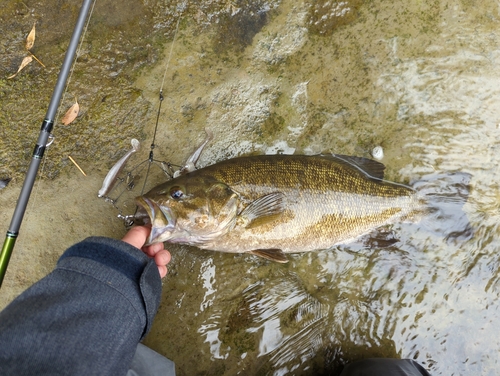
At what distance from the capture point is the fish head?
262cm

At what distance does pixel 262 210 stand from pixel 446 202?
1.80 meters

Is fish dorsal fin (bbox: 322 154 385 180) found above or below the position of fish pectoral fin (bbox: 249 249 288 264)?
above

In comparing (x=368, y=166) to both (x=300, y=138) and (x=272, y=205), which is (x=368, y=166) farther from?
(x=272, y=205)

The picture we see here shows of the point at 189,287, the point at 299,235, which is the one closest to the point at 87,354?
the point at 189,287

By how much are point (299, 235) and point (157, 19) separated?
8.10 feet

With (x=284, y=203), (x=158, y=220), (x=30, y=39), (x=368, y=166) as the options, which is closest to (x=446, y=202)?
(x=368, y=166)

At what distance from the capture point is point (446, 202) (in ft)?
10.6

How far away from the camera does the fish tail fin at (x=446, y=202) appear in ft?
10.6

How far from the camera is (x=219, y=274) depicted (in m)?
3.24

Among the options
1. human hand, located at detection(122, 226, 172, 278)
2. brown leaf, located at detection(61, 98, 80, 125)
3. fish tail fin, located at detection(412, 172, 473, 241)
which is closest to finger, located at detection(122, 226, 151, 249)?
human hand, located at detection(122, 226, 172, 278)

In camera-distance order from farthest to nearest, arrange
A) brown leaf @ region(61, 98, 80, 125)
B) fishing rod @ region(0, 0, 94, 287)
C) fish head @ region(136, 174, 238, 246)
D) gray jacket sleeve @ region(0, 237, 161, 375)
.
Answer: brown leaf @ region(61, 98, 80, 125)
fish head @ region(136, 174, 238, 246)
fishing rod @ region(0, 0, 94, 287)
gray jacket sleeve @ region(0, 237, 161, 375)

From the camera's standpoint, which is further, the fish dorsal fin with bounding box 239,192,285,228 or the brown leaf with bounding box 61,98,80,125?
the brown leaf with bounding box 61,98,80,125

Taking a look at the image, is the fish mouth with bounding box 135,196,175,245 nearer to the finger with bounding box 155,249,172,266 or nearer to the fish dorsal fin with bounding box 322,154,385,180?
the finger with bounding box 155,249,172,266

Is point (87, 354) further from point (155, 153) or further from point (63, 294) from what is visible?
point (155, 153)
